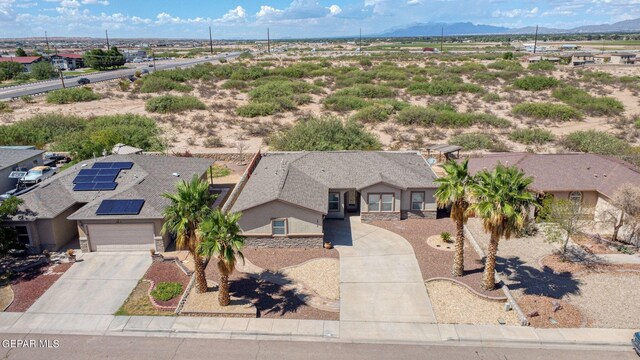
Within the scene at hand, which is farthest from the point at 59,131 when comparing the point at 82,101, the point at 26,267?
the point at 26,267

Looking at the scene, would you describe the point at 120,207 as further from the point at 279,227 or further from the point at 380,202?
the point at 380,202

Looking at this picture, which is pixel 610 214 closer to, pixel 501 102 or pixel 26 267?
pixel 26 267

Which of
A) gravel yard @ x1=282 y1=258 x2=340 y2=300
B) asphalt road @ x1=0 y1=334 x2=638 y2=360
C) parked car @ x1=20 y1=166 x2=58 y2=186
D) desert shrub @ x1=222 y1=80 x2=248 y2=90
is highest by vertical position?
desert shrub @ x1=222 y1=80 x2=248 y2=90

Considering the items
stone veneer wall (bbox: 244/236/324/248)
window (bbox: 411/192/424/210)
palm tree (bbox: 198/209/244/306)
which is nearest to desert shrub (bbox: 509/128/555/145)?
window (bbox: 411/192/424/210)

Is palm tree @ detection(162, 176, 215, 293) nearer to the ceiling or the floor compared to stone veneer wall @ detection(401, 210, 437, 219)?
nearer to the ceiling

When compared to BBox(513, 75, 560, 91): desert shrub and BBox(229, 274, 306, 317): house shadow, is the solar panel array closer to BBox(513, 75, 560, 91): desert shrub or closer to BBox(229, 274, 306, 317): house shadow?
BBox(229, 274, 306, 317): house shadow

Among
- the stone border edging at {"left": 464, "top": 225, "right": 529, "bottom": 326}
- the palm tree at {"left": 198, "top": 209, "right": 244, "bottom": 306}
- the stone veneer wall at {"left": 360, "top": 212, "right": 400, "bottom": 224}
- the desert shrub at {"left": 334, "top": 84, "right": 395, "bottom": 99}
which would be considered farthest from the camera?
the desert shrub at {"left": 334, "top": 84, "right": 395, "bottom": 99}

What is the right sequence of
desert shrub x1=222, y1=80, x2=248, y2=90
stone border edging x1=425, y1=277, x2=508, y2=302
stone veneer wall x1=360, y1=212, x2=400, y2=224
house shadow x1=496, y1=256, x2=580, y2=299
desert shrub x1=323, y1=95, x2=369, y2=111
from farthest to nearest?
desert shrub x1=222, y1=80, x2=248, y2=90 < desert shrub x1=323, y1=95, x2=369, y2=111 < stone veneer wall x1=360, y1=212, x2=400, y2=224 < house shadow x1=496, y1=256, x2=580, y2=299 < stone border edging x1=425, y1=277, x2=508, y2=302

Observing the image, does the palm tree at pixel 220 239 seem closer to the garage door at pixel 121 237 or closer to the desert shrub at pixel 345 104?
the garage door at pixel 121 237
